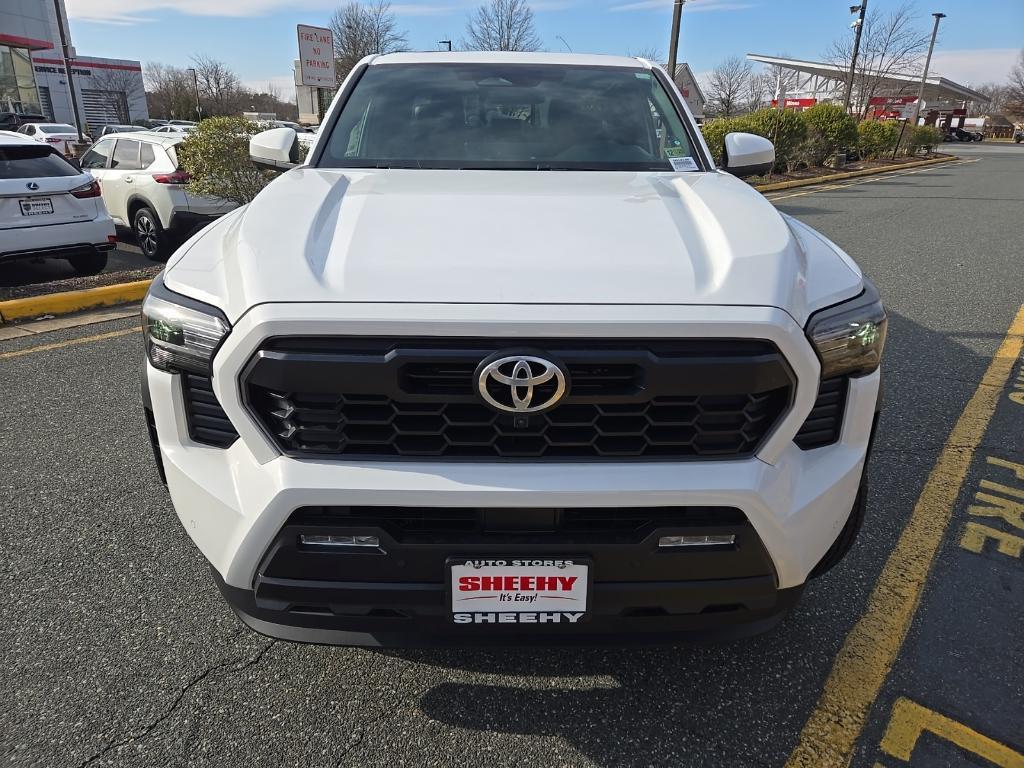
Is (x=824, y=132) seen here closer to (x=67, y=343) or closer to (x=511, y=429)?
(x=67, y=343)

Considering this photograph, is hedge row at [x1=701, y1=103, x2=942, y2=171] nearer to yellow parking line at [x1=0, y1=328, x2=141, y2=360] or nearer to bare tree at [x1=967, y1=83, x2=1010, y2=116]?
yellow parking line at [x1=0, y1=328, x2=141, y2=360]

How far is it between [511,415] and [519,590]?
0.41 m

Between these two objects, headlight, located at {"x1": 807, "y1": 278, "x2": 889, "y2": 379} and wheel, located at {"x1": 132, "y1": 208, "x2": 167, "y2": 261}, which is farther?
wheel, located at {"x1": 132, "y1": 208, "x2": 167, "y2": 261}

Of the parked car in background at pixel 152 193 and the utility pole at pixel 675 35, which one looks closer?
the parked car in background at pixel 152 193

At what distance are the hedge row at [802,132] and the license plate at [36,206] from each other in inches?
530

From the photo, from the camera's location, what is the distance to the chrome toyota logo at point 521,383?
1.62 m

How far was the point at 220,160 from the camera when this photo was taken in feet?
26.7

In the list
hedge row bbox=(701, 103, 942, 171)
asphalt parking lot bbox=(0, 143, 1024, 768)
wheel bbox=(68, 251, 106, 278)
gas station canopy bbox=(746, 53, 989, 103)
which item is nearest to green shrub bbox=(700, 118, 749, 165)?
hedge row bbox=(701, 103, 942, 171)

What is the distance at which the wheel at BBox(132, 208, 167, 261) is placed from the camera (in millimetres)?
8758

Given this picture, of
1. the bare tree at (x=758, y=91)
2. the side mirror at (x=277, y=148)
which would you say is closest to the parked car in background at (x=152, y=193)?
the side mirror at (x=277, y=148)

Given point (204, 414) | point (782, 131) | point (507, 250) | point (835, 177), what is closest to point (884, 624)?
point (507, 250)

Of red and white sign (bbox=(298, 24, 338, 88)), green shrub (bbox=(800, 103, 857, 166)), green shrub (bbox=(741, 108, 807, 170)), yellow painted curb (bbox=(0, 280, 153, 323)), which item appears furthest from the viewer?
green shrub (bbox=(800, 103, 857, 166))

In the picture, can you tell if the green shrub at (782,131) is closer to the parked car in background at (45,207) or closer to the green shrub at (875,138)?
the green shrub at (875,138)

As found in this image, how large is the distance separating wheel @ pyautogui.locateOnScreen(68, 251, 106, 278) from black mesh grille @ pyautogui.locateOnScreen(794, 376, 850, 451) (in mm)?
7993
